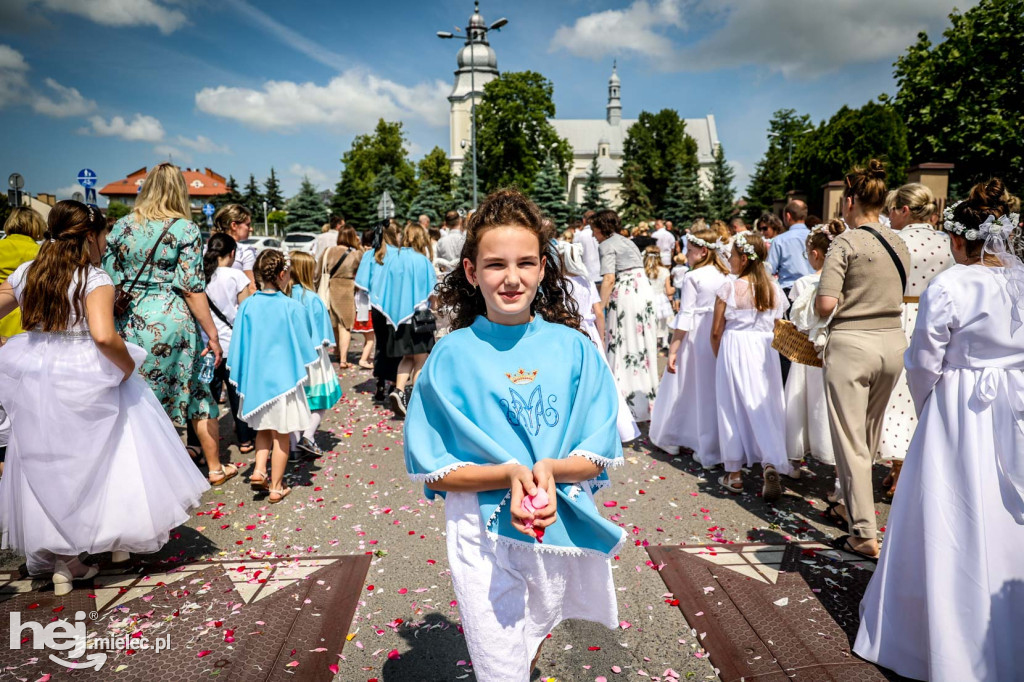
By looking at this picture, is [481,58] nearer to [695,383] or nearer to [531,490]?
[695,383]

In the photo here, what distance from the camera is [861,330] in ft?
13.5

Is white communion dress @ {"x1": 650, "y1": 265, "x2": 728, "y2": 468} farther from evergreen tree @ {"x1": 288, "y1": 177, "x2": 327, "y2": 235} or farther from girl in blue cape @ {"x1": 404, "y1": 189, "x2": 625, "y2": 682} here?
evergreen tree @ {"x1": 288, "y1": 177, "x2": 327, "y2": 235}

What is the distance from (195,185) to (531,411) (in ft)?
354

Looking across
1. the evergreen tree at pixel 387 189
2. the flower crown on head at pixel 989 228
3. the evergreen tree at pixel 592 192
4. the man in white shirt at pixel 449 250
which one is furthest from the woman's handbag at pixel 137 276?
the evergreen tree at pixel 387 189

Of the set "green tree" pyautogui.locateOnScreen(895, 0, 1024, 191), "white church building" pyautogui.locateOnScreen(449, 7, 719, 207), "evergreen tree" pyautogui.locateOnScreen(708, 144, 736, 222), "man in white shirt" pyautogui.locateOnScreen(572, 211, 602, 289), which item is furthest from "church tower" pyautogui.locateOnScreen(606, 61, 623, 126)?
"man in white shirt" pyautogui.locateOnScreen(572, 211, 602, 289)

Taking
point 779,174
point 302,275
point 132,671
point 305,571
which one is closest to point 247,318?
point 302,275

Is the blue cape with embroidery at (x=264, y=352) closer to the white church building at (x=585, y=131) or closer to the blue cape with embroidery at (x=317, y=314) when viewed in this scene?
the blue cape with embroidery at (x=317, y=314)

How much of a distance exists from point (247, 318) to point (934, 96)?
112 feet

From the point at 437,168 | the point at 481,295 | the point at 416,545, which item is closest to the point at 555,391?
the point at 481,295

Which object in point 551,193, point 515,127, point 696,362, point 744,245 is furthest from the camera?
point 515,127

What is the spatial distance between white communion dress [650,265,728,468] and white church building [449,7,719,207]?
8003 cm

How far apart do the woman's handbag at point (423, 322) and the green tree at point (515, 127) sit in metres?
42.6

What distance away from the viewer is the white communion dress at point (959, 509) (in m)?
2.73

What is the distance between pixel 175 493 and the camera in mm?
3916
